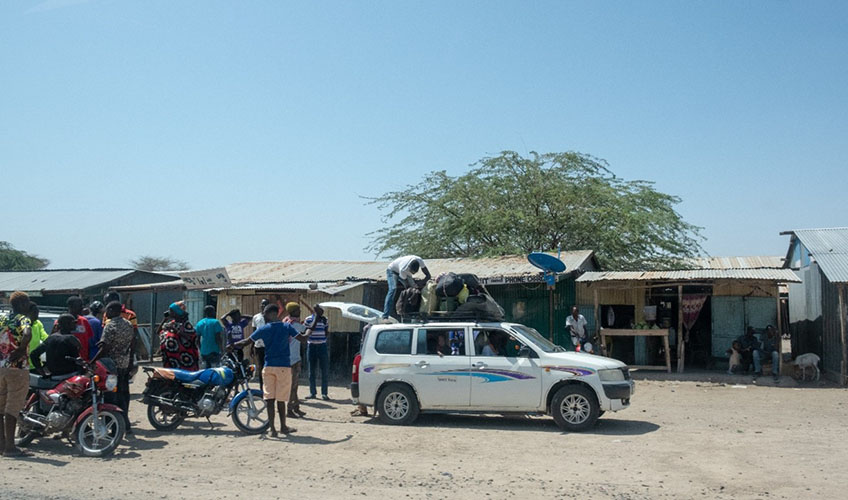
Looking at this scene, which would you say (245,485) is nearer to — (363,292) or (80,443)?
(80,443)

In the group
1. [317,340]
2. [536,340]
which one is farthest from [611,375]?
[317,340]

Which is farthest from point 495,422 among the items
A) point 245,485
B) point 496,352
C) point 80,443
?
point 80,443

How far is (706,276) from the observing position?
55.4ft

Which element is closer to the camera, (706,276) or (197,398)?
(197,398)

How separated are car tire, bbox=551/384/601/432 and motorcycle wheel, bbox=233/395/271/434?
160 inches

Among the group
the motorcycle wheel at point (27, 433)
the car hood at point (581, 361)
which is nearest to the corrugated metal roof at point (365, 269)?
the car hood at point (581, 361)

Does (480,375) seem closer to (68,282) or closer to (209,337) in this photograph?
(209,337)

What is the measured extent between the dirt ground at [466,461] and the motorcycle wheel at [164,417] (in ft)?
0.69

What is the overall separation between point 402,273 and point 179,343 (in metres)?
4.07

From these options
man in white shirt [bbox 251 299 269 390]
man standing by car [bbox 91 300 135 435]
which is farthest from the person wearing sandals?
man standing by car [bbox 91 300 135 435]

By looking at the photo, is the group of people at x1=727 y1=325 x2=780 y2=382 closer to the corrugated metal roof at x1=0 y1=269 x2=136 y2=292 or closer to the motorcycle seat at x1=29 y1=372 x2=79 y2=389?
the motorcycle seat at x1=29 y1=372 x2=79 y2=389

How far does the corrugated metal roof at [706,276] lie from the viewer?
53.2ft

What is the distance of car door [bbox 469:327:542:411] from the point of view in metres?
10.5

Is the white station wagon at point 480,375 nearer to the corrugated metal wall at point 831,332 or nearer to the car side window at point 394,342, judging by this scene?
the car side window at point 394,342
